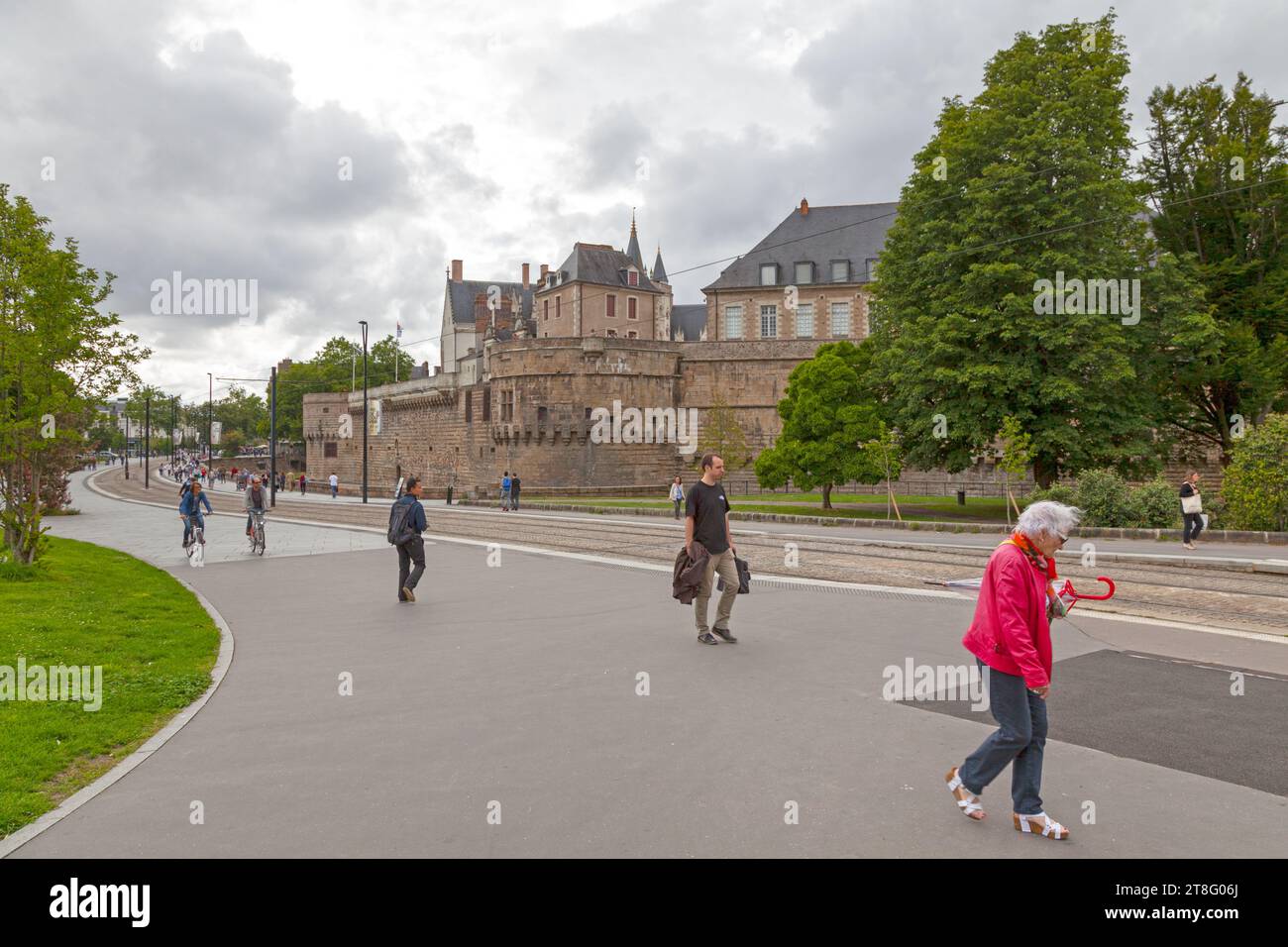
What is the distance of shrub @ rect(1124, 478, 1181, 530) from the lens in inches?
803

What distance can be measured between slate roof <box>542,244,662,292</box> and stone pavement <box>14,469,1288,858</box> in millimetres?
66477

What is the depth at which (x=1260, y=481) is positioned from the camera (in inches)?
760

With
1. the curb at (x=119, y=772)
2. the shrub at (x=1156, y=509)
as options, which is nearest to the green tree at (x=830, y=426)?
the shrub at (x=1156, y=509)

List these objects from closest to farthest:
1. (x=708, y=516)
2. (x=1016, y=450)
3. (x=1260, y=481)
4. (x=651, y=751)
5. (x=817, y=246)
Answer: (x=651, y=751)
(x=708, y=516)
(x=1260, y=481)
(x=1016, y=450)
(x=817, y=246)

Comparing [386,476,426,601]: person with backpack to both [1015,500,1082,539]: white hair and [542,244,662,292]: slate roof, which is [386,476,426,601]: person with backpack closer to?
[1015,500,1082,539]: white hair

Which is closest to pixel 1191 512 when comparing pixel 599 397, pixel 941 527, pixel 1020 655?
pixel 941 527

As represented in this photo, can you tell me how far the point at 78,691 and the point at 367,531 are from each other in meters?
17.3

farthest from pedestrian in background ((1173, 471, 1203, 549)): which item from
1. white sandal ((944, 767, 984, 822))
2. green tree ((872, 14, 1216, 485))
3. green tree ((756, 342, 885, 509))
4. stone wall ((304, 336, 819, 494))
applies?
stone wall ((304, 336, 819, 494))

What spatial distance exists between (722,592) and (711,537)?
61cm

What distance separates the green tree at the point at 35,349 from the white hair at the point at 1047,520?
13.4 m

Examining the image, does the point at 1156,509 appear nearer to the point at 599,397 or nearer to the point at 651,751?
the point at 651,751
